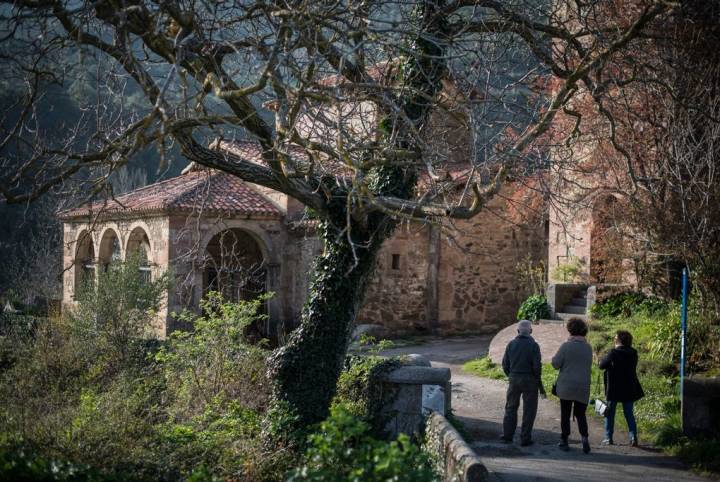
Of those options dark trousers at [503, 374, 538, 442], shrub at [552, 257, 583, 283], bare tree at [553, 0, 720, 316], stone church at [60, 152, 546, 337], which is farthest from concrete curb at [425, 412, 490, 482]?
stone church at [60, 152, 546, 337]

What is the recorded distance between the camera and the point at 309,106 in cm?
666

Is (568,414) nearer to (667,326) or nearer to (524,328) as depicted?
(524,328)

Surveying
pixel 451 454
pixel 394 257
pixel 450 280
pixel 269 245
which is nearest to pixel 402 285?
pixel 394 257

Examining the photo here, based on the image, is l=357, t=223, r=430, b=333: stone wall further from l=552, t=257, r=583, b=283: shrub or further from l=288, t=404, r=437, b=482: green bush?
l=288, t=404, r=437, b=482: green bush

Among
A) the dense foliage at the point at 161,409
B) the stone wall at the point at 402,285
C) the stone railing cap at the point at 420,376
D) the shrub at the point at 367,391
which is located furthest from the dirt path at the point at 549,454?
the stone wall at the point at 402,285

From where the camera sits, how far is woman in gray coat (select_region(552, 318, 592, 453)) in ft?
28.0

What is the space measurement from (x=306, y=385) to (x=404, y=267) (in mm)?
12280

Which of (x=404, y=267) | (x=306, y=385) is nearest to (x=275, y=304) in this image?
(x=404, y=267)

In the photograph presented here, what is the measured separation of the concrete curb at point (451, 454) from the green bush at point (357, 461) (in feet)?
1.73

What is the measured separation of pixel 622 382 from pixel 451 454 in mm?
3531

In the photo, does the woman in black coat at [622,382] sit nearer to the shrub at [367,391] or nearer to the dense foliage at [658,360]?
the dense foliage at [658,360]

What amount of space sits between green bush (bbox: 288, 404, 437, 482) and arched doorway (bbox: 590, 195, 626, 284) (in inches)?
375

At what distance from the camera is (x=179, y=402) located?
891 centimetres

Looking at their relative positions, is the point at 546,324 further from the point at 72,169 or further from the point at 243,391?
the point at 72,169
